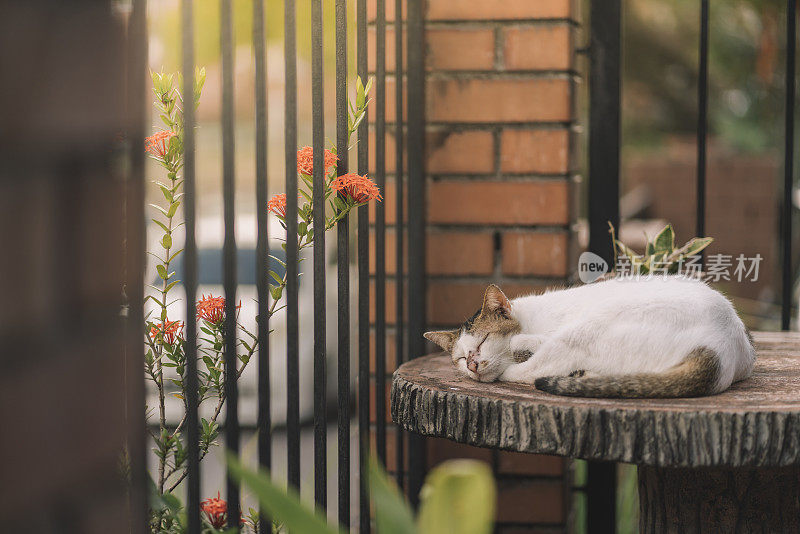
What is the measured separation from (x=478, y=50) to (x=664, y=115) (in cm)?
1100

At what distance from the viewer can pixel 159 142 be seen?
1.29m

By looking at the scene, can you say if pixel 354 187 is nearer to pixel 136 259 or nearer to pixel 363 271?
pixel 363 271

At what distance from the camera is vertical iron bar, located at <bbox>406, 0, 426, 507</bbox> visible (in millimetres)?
1737

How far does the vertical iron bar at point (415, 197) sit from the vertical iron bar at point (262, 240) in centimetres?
61

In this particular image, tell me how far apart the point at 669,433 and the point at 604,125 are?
1065mm

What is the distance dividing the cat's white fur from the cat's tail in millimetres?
17

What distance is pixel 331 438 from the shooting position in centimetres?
464

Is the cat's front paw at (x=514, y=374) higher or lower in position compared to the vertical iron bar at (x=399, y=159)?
lower

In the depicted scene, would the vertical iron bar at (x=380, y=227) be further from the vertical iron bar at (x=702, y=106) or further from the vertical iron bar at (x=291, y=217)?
the vertical iron bar at (x=702, y=106)

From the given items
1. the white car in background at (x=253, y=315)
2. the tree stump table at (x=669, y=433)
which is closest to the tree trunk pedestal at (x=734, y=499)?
the tree stump table at (x=669, y=433)

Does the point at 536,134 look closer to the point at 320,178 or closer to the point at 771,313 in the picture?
the point at 320,178

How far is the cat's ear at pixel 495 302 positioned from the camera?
1.34 meters

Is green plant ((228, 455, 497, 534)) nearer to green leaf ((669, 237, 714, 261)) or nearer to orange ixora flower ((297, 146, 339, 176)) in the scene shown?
orange ixora flower ((297, 146, 339, 176))

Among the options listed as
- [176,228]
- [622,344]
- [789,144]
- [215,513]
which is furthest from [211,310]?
[789,144]
